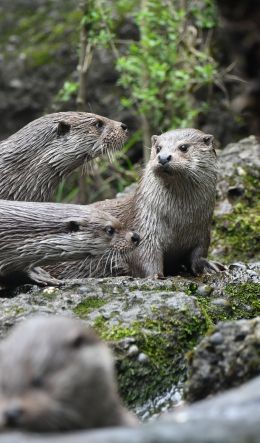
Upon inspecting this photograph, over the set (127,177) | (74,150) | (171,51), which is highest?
(171,51)

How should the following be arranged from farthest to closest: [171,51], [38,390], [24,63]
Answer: [24,63] → [171,51] → [38,390]

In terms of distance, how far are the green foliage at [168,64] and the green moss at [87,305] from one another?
4.24 m

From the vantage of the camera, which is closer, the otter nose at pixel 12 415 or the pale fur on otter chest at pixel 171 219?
the otter nose at pixel 12 415

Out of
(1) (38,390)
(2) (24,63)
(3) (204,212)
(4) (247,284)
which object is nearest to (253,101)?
(1) (38,390)

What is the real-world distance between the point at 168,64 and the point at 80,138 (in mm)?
3161

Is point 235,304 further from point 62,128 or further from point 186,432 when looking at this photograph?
point 186,432

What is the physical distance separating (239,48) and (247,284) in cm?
274

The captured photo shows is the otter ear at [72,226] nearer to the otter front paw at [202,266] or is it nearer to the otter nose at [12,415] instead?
the otter front paw at [202,266]

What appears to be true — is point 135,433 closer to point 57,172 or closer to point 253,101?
point 253,101

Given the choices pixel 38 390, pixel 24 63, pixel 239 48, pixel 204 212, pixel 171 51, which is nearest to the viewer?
pixel 38 390

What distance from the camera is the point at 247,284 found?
596 centimetres

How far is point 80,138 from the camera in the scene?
7016 mm

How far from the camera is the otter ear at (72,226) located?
5.96m

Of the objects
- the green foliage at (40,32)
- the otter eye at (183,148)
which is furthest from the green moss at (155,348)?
the green foliage at (40,32)
